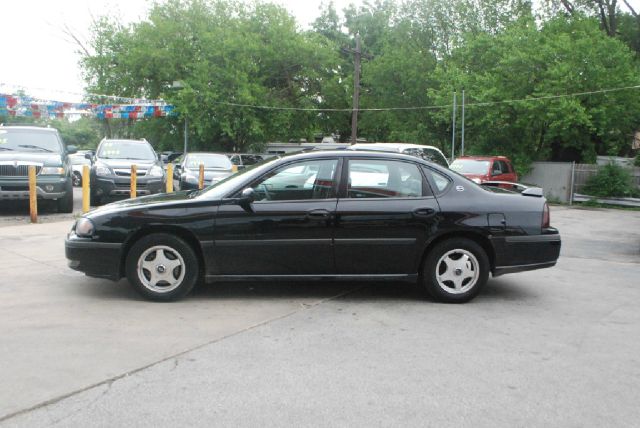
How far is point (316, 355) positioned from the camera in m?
4.48

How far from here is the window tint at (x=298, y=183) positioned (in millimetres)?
6020

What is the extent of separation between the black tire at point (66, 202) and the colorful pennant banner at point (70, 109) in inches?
834

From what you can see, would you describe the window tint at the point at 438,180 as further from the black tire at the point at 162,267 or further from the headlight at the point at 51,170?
the headlight at the point at 51,170

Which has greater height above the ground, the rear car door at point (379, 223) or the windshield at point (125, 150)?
the windshield at point (125, 150)

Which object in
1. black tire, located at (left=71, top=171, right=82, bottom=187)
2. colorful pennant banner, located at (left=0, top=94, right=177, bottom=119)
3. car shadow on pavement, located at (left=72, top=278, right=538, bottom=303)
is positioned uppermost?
colorful pennant banner, located at (left=0, top=94, right=177, bottom=119)

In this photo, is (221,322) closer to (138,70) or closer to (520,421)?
(520,421)

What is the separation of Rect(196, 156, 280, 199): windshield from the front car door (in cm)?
10


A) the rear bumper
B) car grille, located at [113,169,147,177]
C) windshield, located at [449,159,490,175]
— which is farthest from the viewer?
windshield, located at [449,159,490,175]

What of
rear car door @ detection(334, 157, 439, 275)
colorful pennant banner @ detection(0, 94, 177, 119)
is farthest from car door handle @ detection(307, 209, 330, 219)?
colorful pennant banner @ detection(0, 94, 177, 119)

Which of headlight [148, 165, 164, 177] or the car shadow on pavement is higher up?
headlight [148, 165, 164, 177]

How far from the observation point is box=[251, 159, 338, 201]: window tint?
6.02 m

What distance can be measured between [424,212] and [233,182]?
75.9 inches

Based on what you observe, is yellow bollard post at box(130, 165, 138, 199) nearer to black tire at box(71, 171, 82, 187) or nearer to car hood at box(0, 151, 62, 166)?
car hood at box(0, 151, 62, 166)

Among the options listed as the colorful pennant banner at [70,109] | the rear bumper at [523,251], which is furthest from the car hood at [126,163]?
the colorful pennant banner at [70,109]
